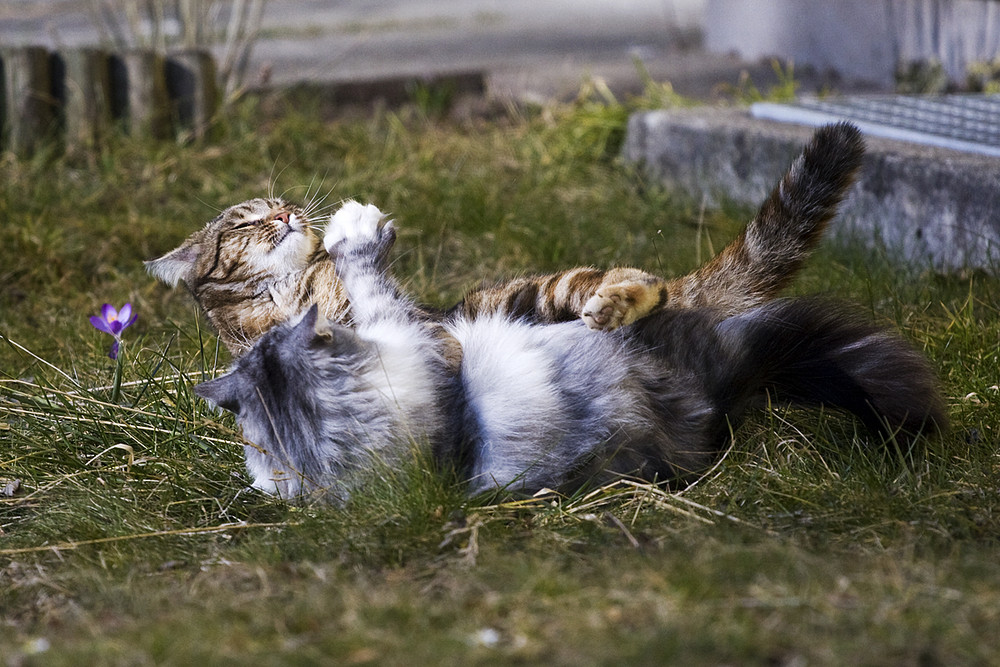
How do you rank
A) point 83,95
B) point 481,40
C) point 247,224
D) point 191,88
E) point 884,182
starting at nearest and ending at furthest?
1. point 247,224
2. point 884,182
3. point 83,95
4. point 191,88
5. point 481,40

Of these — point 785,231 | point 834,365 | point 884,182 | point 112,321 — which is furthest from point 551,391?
point 884,182

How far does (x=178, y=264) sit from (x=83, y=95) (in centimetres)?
276

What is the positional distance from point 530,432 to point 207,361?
140 cm

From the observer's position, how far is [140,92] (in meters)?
5.52

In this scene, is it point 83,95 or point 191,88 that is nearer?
point 83,95

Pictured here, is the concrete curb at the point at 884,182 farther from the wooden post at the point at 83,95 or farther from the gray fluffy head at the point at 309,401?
the wooden post at the point at 83,95

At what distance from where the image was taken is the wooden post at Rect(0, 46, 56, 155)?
5234 mm

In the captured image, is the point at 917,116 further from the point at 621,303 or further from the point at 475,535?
the point at 475,535

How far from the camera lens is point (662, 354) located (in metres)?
2.45

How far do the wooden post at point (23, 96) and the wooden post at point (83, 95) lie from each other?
0.12m

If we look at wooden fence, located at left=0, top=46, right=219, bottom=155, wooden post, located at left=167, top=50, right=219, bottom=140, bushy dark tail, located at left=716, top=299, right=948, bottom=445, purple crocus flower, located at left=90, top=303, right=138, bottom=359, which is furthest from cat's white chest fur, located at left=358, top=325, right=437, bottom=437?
wooden post, located at left=167, top=50, right=219, bottom=140

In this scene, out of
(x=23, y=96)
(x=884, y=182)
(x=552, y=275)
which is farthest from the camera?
(x=23, y=96)

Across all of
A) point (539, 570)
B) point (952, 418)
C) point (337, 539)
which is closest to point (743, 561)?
point (539, 570)

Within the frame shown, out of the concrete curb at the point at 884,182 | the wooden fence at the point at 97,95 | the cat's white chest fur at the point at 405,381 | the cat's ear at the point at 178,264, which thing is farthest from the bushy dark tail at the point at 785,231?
the wooden fence at the point at 97,95
